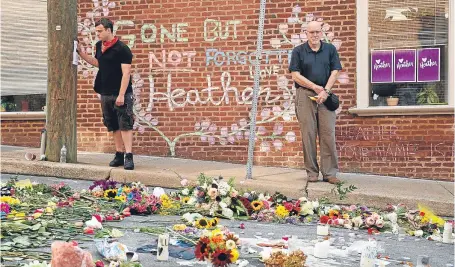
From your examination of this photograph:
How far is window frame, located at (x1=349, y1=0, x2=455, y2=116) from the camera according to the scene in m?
9.88

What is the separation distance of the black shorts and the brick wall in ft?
6.07

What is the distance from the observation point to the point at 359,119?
33.2ft

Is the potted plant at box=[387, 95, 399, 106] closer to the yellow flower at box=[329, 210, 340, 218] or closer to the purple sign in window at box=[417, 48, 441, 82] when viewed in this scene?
the purple sign in window at box=[417, 48, 441, 82]

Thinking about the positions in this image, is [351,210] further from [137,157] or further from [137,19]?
[137,19]

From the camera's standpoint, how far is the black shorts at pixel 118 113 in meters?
9.10

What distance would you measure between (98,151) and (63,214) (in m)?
5.48

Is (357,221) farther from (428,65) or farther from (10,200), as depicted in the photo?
(428,65)

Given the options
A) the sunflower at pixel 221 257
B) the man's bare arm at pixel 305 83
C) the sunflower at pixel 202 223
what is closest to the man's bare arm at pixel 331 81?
the man's bare arm at pixel 305 83

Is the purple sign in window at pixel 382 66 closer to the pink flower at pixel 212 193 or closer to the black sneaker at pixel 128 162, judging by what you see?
the black sneaker at pixel 128 162

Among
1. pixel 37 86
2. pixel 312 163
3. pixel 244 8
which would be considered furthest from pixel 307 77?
pixel 37 86

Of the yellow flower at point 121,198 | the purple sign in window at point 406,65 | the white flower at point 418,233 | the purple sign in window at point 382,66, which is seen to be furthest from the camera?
the purple sign in window at point 382,66

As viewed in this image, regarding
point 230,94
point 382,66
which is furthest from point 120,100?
point 382,66

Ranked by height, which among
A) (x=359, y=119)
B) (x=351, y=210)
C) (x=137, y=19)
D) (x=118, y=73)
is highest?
(x=137, y=19)

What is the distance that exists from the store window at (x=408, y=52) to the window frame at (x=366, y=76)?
68mm
